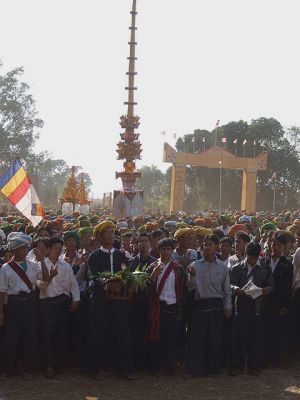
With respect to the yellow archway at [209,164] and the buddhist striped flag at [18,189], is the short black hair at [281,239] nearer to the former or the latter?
the buddhist striped flag at [18,189]

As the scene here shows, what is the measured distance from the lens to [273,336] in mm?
7828

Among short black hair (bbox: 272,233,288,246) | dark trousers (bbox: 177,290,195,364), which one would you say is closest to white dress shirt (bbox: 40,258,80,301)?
dark trousers (bbox: 177,290,195,364)

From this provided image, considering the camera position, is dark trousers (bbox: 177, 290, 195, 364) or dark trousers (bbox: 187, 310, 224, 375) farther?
dark trousers (bbox: 177, 290, 195, 364)

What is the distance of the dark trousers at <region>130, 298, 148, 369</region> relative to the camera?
7594 mm

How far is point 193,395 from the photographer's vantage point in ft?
22.1

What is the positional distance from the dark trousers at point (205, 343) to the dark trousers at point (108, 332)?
730 mm

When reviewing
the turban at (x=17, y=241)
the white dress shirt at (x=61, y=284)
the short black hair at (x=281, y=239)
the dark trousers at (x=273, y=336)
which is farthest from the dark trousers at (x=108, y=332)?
the short black hair at (x=281, y=239)

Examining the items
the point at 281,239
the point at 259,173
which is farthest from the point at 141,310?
the point at 259,173

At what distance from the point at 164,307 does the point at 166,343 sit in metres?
0.43

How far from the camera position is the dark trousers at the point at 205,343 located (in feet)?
24.2

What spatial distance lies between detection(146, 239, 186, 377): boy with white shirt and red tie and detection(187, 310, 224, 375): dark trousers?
0.21 m

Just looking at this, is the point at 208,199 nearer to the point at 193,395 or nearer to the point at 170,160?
the point at 170,160

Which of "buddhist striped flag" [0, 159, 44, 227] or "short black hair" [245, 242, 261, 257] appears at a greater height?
"buddhist striped flag" [0, 159, 44, 227]

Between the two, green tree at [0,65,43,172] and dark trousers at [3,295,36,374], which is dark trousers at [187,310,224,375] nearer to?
dark trousers at [3,295,36,374]
